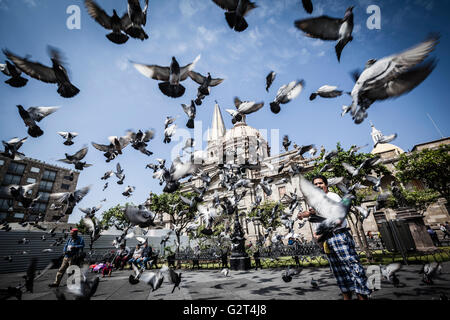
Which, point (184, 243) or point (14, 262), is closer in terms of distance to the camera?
point (14, 262)

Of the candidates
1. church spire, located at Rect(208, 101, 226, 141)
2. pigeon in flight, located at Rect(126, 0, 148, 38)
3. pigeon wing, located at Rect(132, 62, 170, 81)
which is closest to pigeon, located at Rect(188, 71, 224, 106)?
pigeon wing, located at Rect(132, 62, 170, 81)

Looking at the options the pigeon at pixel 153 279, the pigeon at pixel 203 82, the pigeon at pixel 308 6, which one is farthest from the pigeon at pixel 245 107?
the pigeon at pixel 153 279

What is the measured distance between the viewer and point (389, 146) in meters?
40.2

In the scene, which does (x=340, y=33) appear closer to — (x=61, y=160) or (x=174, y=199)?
(x=61, y=160)

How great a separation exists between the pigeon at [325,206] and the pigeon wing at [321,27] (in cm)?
257

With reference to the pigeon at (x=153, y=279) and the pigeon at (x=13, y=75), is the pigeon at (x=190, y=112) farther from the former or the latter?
the pigeon at (x=13, y=75)

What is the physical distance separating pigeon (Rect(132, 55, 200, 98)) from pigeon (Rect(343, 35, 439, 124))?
3.00 meters

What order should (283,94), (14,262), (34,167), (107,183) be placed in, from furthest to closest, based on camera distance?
(34,167) → (14,262) → (107,183) → (283,94)

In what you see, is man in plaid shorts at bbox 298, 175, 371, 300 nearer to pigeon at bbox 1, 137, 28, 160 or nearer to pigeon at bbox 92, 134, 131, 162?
pigeon at bbox 92, 134, 131, 162

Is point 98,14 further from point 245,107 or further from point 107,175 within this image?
point 107,175

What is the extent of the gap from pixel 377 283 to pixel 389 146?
48.8m

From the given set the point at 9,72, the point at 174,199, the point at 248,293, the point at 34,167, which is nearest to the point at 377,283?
the point at 248,293

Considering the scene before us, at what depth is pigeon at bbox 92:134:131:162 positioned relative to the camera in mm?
5461
